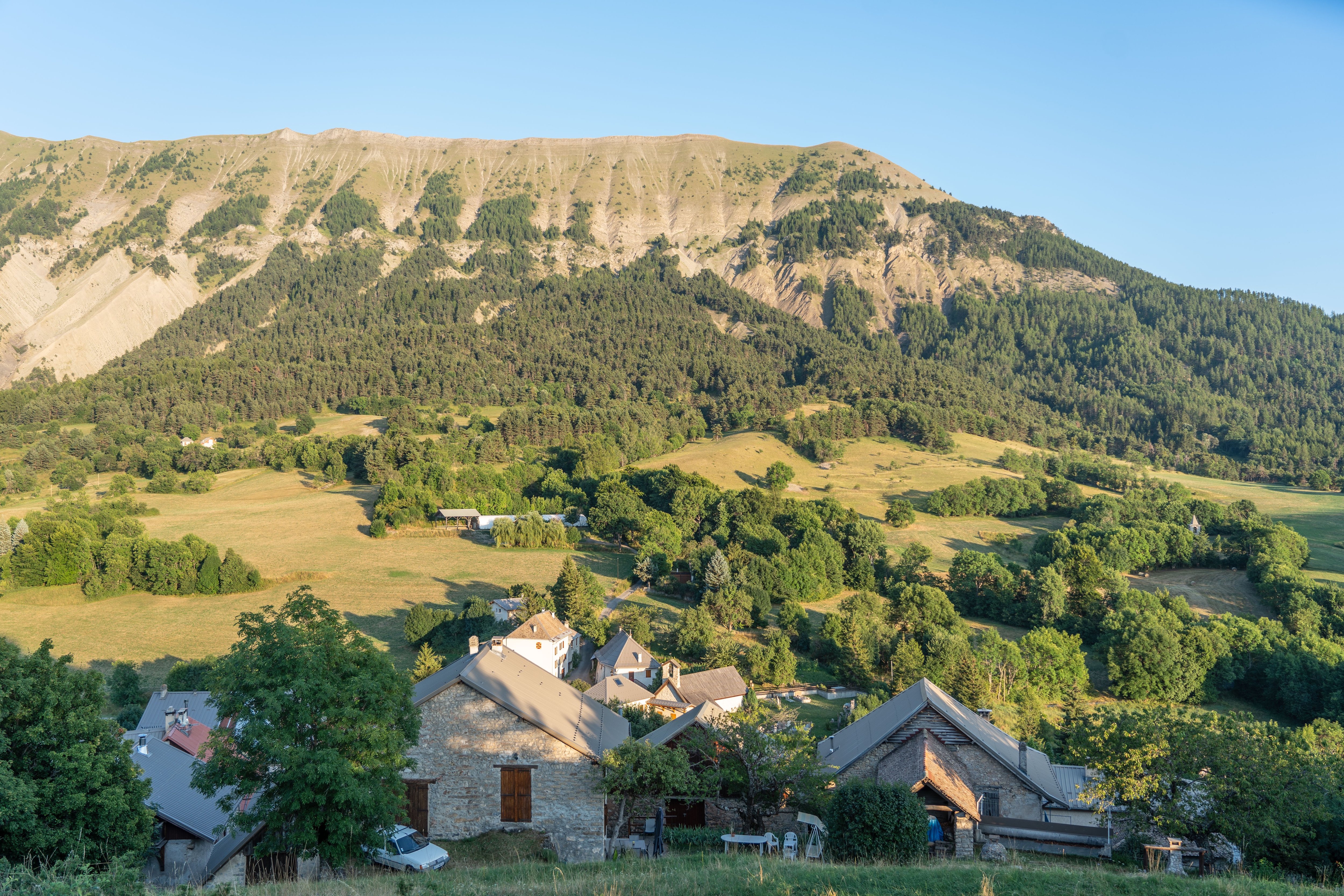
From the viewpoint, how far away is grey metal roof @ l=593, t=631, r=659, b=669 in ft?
174

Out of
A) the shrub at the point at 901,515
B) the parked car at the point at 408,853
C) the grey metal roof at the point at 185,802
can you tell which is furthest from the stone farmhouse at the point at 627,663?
the shrub at the point at 901,515

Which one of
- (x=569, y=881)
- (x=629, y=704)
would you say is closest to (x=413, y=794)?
(x=569, y=881)

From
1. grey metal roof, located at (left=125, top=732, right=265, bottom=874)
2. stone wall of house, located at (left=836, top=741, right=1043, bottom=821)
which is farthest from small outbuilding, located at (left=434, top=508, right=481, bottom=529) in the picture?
stone wall of house, located at (left=836, top=741, right=1043, bottom=821)

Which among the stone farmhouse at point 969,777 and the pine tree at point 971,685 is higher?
the stone farmhouse at point 969,777

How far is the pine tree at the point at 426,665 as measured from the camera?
44156mm

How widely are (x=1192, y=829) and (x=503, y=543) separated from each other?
75.7 m

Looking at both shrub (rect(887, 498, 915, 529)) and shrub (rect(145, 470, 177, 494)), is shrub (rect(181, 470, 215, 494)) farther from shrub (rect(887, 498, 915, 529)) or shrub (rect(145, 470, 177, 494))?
shrub (rect(887, 498, 915, 529))

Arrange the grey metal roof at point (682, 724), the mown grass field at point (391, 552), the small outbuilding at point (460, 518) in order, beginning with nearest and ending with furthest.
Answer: the grey metal roof at point (682, 724)
the mown grass field at point (391, 552)
the small outbuilding at point (460, 518)

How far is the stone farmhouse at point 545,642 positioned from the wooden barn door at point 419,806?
30.2m

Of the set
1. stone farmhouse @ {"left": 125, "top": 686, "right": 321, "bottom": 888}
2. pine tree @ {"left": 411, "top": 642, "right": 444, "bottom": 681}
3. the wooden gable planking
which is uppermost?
the wooden gable planking

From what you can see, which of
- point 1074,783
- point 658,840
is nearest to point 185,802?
point 658,840

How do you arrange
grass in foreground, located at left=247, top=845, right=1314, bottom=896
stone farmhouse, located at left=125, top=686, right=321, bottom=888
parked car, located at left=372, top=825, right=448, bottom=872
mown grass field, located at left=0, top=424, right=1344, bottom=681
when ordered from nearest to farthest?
grass in foreground, located at left=247, top=845, right=1314, bottom=896
parked car, located at left=372, top=825, right=448, bottom=872
stone farmhouse, located at left=125, top=686, right=321, bottom=888
mown grass field, located at left=0, top=424, right=1344, bottom=681

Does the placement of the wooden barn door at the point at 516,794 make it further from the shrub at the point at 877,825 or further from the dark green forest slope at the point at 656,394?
the dark green forest slope at the point at 656,394

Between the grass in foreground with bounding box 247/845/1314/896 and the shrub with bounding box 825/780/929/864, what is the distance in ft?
7.62
